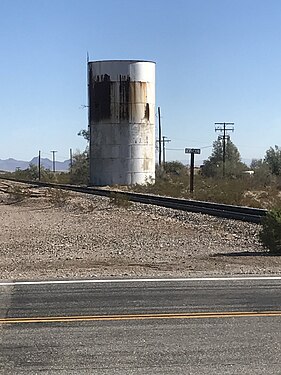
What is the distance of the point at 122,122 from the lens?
78.4m

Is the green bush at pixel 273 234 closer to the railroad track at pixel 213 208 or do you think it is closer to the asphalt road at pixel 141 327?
the asphalt road at pixel 141 327

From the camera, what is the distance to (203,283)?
12781 mm

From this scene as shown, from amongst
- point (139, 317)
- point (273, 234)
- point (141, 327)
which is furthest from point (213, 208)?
point (141, 327)

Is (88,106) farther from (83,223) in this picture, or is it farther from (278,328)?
(278,328)

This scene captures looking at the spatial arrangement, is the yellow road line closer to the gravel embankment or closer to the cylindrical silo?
the gravel embankment

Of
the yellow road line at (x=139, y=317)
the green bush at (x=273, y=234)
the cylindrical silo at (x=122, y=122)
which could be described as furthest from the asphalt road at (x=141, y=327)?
the cylindrical silo at (x=122, y=122)

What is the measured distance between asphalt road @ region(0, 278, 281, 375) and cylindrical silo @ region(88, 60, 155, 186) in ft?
217

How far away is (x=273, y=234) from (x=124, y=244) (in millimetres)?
7105

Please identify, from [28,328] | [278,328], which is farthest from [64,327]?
[278,328]

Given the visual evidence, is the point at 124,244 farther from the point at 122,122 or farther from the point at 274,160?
the point at 274,160

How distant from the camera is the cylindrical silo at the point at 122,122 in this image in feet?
258

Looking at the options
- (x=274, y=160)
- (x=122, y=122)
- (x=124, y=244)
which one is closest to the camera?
(x=124, y=244)

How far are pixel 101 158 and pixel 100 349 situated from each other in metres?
71.8

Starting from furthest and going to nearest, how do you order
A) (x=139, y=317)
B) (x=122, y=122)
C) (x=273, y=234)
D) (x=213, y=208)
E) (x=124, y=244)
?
(x=122, y=122) < (x=213, y=208) < (x=124, y=244) < (x=273, y=234) < (x=139, y=317)
